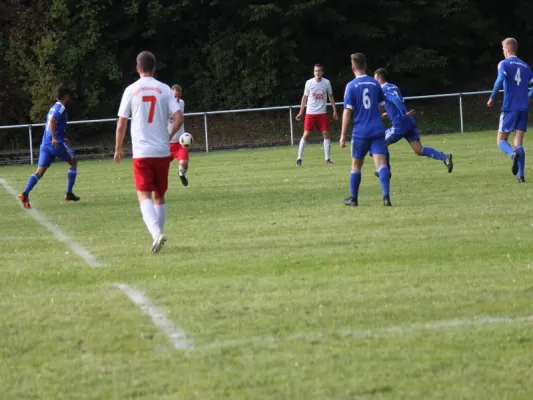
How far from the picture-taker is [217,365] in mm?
6188

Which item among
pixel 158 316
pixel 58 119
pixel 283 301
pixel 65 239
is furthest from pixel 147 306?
pixel 58 119

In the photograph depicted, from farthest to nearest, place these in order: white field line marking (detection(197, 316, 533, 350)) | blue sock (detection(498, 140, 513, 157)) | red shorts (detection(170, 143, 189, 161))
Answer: red shorts (detection(170, 143, 189, 161)) → blue sock (detection(498, 140, 513, 157)) → white field line marking (detection(197, 316, 533, 350))

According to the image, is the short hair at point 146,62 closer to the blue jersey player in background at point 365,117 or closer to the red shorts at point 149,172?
the red shorts at point 149,172

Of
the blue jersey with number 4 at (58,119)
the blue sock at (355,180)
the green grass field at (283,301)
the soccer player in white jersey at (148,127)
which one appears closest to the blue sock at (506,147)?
the green grass field at (283,301)

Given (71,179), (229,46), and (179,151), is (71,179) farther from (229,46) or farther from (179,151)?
(229,46)

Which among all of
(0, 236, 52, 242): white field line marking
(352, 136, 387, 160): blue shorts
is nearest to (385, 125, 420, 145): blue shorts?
(352, 136, 387, 160): blue shorts

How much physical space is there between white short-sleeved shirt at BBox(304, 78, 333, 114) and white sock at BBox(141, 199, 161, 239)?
14.5m

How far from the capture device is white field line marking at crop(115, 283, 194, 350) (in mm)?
6750

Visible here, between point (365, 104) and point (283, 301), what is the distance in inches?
280

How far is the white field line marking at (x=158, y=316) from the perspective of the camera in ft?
22.1

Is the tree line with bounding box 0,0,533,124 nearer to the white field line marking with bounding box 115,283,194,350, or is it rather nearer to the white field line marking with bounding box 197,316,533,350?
the white field line marking with bounding box 115,283,194,350

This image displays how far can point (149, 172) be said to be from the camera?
11.2 m

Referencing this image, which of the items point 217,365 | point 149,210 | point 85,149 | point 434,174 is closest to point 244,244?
point 149,210

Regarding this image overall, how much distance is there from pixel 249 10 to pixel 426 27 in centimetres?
782
